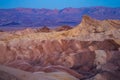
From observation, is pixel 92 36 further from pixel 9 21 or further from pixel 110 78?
pixel 9 21

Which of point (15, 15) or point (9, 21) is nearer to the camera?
point (9, 21)

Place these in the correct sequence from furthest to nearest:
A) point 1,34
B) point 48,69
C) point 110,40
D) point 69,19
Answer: point 69,19
point 1,34
point 110,40
point 48,69

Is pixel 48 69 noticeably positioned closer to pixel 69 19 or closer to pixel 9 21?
pixel 9 21

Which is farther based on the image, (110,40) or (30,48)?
(30,48)

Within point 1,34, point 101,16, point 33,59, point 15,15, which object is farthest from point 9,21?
point 33,59

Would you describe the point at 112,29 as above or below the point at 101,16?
below

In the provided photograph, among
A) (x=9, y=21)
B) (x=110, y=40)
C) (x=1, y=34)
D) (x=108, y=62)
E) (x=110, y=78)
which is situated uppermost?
(x=9, y=21)

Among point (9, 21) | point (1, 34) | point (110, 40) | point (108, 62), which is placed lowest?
point (108, 62)

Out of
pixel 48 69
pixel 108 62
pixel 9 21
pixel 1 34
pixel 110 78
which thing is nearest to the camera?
pixel 110 78

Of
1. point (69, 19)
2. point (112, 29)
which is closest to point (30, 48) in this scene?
point (112, 29)
